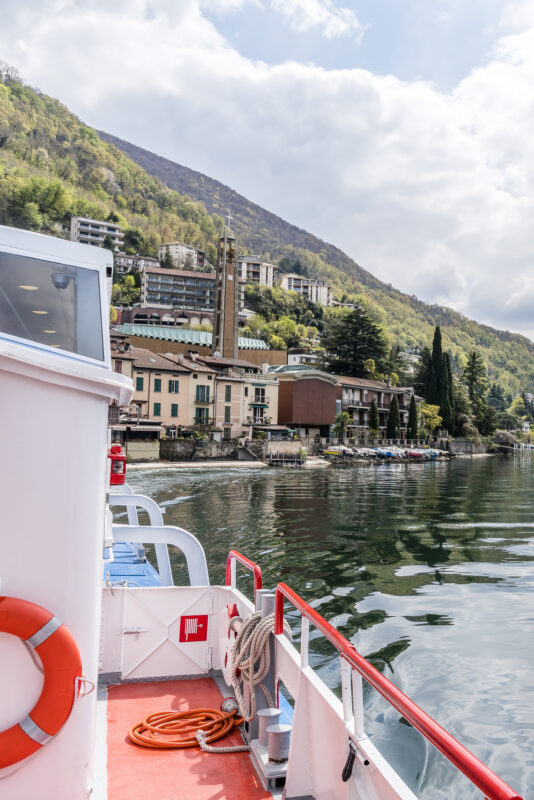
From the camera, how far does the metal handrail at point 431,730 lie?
1.83m

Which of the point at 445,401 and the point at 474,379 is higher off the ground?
the point at 474,379

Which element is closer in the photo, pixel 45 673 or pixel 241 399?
pixel 45 673

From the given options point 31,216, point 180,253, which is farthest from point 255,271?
point 31,216

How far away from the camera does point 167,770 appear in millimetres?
4000

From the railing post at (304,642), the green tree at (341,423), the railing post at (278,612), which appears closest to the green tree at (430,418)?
the green tree at (341,423)

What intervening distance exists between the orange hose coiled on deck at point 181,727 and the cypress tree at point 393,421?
7025 cm

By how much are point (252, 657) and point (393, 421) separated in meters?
70.9

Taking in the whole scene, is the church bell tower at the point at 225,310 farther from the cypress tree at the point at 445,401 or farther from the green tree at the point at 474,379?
the green tree at the point at 474,379

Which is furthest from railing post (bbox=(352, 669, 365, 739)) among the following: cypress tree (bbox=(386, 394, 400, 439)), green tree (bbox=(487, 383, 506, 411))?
green tree (bbox=(487, 383, 506, 411))

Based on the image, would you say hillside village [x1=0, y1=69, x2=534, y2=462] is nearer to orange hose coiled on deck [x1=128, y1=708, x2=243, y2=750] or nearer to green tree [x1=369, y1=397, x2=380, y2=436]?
green tree [x1=369, y1=397, x2=380, y2=436]

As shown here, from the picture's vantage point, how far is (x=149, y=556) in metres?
16.1

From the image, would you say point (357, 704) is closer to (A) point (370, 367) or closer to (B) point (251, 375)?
(B) point (251, 375)

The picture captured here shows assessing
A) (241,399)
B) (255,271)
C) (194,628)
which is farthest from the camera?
(255,271)

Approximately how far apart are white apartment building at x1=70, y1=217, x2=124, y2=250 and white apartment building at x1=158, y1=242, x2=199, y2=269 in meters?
15.5
